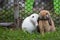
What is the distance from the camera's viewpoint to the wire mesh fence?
7.32m

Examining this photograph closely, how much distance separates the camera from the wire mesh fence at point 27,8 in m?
7.32

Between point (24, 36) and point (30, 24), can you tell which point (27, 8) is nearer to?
point (30, 24)

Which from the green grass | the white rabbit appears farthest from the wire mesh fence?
the green grass

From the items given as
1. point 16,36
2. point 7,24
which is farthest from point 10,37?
point 7,24

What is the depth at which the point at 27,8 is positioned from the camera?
25.0 ft

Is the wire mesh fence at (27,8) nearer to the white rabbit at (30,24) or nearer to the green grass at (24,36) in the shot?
the white rabbit at (30,24)

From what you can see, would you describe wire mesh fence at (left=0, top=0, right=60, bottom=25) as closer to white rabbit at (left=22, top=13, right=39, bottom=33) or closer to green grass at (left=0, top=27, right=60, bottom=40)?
white rabbit at (left=22, top=13, right=39, bottom=33)

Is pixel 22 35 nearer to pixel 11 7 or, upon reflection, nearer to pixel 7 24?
pixel 7 24

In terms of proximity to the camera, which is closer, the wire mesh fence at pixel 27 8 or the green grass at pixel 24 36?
the green grass at pixel 24 36

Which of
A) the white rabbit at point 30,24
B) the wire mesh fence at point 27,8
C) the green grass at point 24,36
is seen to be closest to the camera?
the green grass at point 24,36

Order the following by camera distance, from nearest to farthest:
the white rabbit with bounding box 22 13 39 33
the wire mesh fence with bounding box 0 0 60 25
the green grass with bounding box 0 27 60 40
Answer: the green grass with bounding box 0 27 60 40, the white rabbit with bounding box 22 13 39 33, the wire mesh fence with bounding box 0 0 60 25

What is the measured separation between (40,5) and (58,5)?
0.48 m

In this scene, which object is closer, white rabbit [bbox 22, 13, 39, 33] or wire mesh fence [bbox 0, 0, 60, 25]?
white rabbit [bbox 22, 13, 39, 33]

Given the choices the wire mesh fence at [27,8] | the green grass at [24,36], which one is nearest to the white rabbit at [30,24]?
the green grass at [24,36]
